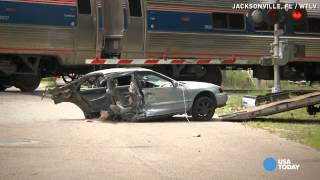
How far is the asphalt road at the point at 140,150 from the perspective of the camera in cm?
909

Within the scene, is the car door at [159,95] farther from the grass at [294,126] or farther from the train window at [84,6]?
the train window at [84,6]

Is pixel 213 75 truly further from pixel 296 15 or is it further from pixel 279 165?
pixel 279 165

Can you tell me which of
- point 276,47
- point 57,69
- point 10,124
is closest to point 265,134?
point 276,47

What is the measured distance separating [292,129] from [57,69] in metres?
11.7

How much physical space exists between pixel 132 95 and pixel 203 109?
5.80ft

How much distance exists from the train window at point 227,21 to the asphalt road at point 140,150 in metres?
9.71

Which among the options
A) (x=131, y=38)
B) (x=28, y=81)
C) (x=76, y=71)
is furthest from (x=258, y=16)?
(x=76, y=71)

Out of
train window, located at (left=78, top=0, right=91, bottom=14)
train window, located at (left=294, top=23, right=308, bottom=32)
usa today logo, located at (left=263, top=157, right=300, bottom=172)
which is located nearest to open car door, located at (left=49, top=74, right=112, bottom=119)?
usa today logo, located at (left=263, top=157, right=300, bottom=172)

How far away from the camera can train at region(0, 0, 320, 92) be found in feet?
72.1

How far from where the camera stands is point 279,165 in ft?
31.1

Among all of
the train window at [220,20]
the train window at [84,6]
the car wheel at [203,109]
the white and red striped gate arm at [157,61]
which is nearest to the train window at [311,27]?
the white and red striped gate arm at [157,61]

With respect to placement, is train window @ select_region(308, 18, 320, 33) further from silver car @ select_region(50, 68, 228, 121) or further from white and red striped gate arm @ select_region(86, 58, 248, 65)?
silver car @ select_region(50, 68, 228, 121)

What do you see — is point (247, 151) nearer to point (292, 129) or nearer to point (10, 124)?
point (292, 129)

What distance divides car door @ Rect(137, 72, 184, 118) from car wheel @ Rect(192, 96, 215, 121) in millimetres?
374
